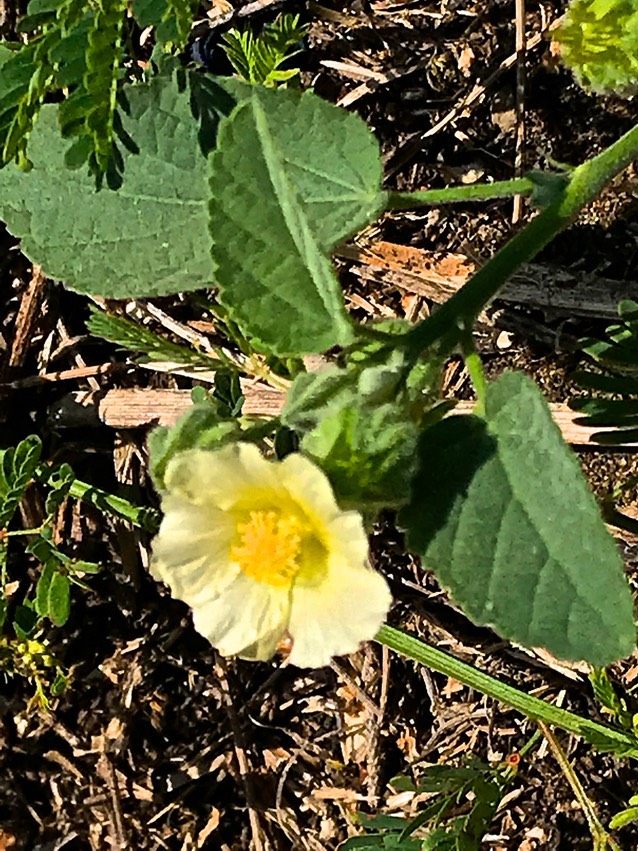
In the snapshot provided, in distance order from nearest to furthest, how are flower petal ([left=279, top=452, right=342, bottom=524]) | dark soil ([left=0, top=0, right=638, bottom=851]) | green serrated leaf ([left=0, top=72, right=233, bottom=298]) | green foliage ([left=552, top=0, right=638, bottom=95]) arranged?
flower petal ([left=279, top=452, right=342, bottom=524]), green serrated leaf ([left=0, top=72, right=233, bottom=298]), green foliage ([left=552, top=0, right=638, bottom=95]), dark soil ([left=0, top=0, right=638, bottom=851])

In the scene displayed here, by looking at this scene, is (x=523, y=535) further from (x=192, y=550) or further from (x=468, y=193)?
(x=468, y=193)

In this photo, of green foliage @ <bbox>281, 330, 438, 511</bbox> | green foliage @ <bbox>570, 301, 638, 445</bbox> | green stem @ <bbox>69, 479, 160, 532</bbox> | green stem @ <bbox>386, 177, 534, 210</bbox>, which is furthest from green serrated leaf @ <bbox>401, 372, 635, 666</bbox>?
green stem @ <bbox>69, 479, 160, 532</bbox>

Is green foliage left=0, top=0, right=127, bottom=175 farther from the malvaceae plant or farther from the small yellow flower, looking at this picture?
the small yellow flower

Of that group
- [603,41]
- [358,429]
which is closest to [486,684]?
[358,429]

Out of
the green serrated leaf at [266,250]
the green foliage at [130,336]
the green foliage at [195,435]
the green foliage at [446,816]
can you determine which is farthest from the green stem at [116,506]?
the green serrated leaf at [266,250]

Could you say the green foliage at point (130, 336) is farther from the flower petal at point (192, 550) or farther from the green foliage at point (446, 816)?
the green foliage at point (446, 816)

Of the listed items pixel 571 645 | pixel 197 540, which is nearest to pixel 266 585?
pixel 197 540
